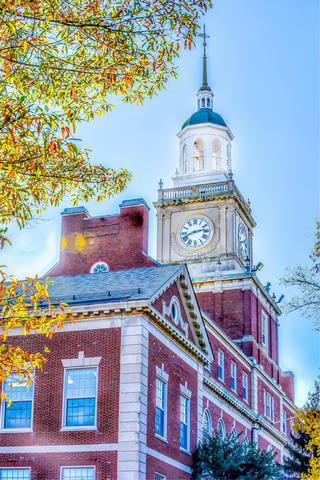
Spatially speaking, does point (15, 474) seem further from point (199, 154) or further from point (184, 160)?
point (199, 154)

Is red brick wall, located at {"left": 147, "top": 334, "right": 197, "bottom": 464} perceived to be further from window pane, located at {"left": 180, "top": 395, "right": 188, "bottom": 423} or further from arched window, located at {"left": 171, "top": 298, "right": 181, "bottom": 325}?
arched window, located at {"left": 171, "top": 298, "right": 181, "bottom": 325}

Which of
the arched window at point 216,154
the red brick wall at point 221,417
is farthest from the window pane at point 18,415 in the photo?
the arched window at point 216,154

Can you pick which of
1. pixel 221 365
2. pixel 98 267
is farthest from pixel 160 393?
pixel 221 365

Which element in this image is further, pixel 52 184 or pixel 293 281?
pixel 293 281

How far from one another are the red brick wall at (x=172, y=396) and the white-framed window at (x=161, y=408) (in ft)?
1.02

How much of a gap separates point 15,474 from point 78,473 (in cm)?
225

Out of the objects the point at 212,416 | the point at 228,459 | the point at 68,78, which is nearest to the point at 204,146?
the point at 212,416

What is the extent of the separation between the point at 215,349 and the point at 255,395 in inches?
352

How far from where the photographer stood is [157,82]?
16.2 meters

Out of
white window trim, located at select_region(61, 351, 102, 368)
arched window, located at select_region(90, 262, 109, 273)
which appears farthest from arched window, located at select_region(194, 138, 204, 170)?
white window trim, located at select_region(61, 351, 102, 368)

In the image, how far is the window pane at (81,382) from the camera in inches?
1064

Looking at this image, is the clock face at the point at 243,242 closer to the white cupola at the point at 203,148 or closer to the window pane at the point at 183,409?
the white cupola at the point at 203,148

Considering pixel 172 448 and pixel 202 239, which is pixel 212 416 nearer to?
pixel 172 448

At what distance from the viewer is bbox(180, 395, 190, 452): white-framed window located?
31.1 metres
